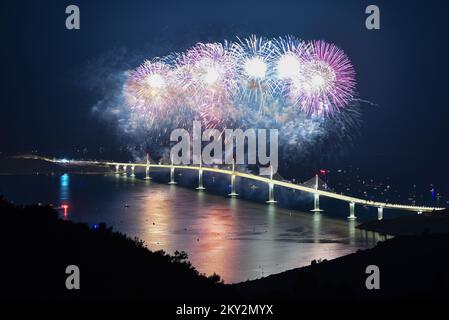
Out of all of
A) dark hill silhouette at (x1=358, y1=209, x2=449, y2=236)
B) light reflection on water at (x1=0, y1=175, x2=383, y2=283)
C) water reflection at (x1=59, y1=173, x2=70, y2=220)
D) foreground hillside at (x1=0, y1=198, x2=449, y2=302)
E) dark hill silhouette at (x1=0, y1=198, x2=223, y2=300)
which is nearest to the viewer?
dark hill silhouette at (x1=0, y1=198, x2=223, y2=300)

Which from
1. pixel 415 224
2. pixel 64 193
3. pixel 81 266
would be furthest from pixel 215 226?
pixel 81 266

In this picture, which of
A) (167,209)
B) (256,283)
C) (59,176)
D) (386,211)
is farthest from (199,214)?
(59,176)

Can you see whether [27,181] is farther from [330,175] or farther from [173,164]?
[330,175]

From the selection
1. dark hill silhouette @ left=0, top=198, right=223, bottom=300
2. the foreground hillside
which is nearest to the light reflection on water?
the foreground hillside

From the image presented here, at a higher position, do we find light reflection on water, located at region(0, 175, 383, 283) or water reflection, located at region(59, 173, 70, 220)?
water reflection, located at region(59, 173, 70, 220)

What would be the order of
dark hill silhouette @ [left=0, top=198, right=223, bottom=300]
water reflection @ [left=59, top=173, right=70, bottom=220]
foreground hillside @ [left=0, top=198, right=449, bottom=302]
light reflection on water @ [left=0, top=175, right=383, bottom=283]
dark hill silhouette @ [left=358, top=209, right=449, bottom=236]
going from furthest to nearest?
water reflection @ [left=59, top=173, right=70, bottom=220] → dark hill silhouette @ [left=358, top=209, right=449, bottom=236] → light reflection on water @ [left=0, top=175, right=383, bottom=283] → foreground hillside @ [left=0, top=198, right=449, bottom=302] → dark hill silhouette @ [left=0, top=198, right=223, bottom=300]

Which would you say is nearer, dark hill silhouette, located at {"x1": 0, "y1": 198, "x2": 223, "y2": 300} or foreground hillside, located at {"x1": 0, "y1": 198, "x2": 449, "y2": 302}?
dark hill silhouette, located at {"x1": 0, "y1": 198, "x2": 223, "y2": 300}

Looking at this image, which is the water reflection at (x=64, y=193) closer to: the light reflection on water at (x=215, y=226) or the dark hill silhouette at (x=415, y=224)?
the light reflection on water at (x=215, y=226)

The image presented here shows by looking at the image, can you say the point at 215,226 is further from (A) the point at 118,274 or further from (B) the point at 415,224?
(A) the point at 118,274

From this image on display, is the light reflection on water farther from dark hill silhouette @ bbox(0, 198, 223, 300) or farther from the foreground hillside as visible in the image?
dark hill silhouette @ bbox(0, 198, 223, 300)
